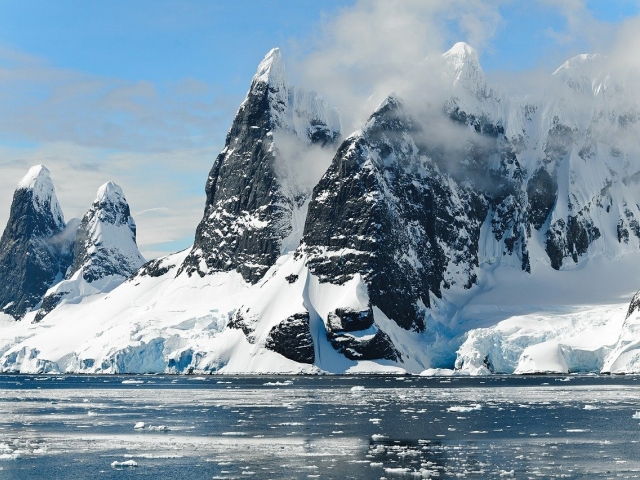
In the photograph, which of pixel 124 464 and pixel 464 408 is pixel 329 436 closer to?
pixel 124 464

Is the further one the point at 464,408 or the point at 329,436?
the point at 464,408

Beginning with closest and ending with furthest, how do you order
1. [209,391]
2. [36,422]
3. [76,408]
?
[36,422], [76,408], [209,391]

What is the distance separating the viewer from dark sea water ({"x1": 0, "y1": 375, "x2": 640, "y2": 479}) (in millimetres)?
72812

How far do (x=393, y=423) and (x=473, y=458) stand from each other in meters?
27.9

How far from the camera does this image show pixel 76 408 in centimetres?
13412

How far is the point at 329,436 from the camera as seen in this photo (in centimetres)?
9331

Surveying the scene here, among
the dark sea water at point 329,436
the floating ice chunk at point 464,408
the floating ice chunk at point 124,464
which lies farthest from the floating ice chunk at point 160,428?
the floating ice chunk at point 464,408

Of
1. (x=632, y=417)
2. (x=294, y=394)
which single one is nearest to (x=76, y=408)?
(x=294, y=394)

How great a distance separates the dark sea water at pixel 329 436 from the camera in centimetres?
7281

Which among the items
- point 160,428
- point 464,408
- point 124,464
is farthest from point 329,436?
point 464,408

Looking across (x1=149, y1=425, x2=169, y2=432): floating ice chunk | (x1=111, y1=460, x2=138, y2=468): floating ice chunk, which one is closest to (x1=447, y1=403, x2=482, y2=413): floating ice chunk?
(x1=149, y1=425, x2=169, y2=432): floating ice chunk

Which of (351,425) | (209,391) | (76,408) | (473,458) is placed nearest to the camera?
(473,458)

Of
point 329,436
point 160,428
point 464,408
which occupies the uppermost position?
point 464,408

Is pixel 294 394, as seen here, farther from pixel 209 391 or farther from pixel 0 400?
pixel 0 400
